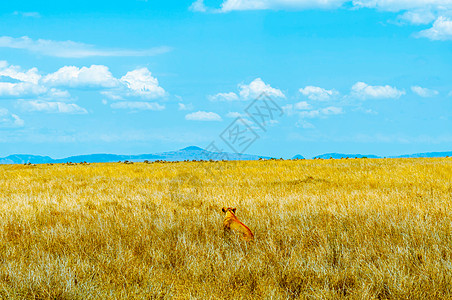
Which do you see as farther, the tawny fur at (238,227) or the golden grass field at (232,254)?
the tawny fur at (238,227)

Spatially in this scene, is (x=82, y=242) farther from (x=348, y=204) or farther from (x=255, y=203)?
(x=348, y=204)

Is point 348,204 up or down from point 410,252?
up

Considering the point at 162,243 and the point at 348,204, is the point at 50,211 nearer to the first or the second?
the point at 162,243

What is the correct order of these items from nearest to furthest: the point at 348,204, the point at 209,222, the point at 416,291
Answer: the point at 416,291
the point at 209,222
the point at 348,204

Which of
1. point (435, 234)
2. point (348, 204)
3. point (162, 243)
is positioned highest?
point (348, 204)

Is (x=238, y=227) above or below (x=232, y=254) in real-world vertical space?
above

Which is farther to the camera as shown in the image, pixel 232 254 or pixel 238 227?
pixel 238 227

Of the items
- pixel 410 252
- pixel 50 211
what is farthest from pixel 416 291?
pixel 50 211

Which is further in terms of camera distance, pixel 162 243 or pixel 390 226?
pixel 390 226

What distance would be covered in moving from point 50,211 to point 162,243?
427 cm

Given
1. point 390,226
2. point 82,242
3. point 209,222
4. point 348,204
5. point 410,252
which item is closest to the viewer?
point 410,252

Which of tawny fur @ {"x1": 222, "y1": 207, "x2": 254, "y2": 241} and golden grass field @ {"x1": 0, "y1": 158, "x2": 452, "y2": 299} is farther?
tawny fur @ {"x1": 222, "y1": 207, "x2": 254, "y2": 241}

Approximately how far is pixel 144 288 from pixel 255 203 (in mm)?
4922

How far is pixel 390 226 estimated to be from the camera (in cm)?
547
